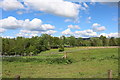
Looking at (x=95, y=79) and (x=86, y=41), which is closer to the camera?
(x=95, y=79)

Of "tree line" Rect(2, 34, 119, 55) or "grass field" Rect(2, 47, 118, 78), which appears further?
"tree line" Rect(2, 34, 119, 55)

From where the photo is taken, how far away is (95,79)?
734 centimetres

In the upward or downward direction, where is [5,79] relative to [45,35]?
downward

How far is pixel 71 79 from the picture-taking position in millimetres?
7770

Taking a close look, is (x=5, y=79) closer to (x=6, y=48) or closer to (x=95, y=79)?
(x=95, y=79)

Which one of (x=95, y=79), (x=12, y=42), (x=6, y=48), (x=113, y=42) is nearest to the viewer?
(x=95, y=79)

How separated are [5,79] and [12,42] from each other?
5136 cm

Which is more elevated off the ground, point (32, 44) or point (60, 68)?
point (32, 44)

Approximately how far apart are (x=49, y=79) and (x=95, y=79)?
243cm

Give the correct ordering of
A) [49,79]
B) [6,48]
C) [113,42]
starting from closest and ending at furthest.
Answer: [49,79]
[6,48]
[113,42]

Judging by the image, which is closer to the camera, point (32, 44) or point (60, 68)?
point (60, 68)

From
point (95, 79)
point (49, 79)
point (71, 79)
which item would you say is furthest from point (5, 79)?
point (95, 79)

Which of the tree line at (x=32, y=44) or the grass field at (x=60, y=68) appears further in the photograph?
the tree line at (x=32, y=44)

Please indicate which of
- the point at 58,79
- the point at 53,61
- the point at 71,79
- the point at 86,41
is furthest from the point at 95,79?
the point at 86,41
